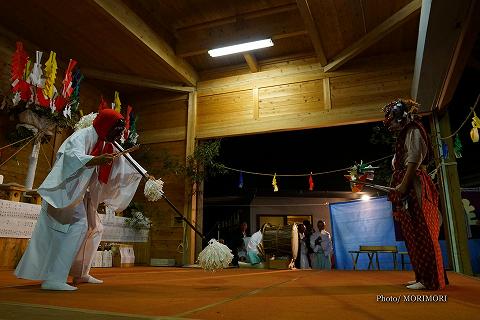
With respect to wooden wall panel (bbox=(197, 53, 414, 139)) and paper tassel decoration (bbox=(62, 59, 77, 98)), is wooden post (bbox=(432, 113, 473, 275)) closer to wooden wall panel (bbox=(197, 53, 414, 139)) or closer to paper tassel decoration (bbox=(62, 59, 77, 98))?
wooden wall panel (bbox=(197, 53, 414, 139))

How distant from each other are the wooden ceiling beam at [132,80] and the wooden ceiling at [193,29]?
24mm

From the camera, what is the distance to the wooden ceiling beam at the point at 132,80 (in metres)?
7.72

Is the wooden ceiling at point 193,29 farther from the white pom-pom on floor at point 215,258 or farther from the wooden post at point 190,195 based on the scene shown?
the white pom-pom on floor at point 215,258

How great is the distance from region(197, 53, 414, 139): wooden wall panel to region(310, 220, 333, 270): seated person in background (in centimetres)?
285

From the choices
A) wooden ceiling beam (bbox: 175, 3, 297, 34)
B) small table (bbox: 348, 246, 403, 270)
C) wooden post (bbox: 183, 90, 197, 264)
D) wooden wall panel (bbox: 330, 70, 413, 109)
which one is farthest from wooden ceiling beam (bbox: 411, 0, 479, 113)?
wooden post (bbox: 183, 90, 197, 264)

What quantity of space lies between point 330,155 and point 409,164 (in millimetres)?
9226

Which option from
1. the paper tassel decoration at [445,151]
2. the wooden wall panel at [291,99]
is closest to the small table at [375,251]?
the paper tassel decoration at [445,151]

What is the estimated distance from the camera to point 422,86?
520 cm

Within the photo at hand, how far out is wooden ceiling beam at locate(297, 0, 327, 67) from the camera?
539 cm

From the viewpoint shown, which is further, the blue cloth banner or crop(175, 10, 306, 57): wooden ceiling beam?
the blue cloth banner

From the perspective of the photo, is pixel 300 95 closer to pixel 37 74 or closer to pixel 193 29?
pixel 193 29

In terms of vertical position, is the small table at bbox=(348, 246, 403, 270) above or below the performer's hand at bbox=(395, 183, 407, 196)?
below

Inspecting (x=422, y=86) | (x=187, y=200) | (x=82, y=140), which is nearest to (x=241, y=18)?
(x=422, y=86)

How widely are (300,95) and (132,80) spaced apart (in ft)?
12.6
